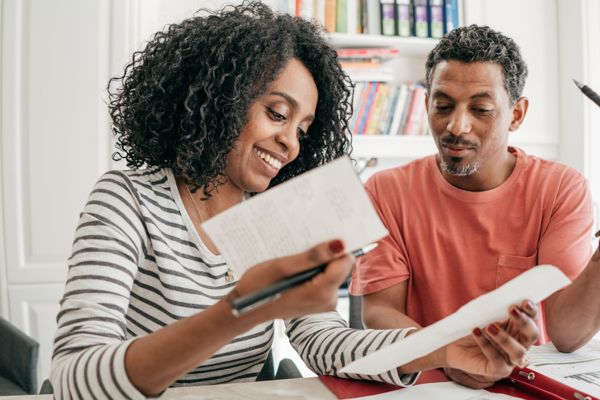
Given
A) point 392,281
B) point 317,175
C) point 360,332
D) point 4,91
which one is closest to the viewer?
point 317,175

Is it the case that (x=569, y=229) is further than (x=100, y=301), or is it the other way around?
(x=569, y=229)

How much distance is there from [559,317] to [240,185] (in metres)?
0.67

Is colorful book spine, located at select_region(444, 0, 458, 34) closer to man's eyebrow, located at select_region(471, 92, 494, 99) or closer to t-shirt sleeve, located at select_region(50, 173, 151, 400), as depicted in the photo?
man's eyebrow, located at select_region(471, 92, 494, 99)

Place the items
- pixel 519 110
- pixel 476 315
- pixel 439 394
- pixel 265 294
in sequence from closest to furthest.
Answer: pixel 265 294, pixel 476 315, pixel 439 394, pixel 519 110

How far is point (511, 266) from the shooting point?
1.28m

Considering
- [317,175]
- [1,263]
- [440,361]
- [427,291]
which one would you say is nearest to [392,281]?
[427,291]

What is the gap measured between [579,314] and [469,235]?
0.32 m

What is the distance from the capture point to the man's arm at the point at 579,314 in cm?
104

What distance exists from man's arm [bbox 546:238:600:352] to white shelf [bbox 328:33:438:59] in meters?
1.52

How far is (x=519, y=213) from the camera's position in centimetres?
132

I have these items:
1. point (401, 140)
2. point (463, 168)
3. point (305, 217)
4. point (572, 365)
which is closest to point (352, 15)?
point (401, 140)

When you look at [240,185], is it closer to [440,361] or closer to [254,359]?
[254,359]

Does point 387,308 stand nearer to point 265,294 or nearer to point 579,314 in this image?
point 579,314

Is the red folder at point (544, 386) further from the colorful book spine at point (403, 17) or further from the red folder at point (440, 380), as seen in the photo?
the colorful book spine at point (403, 17)
